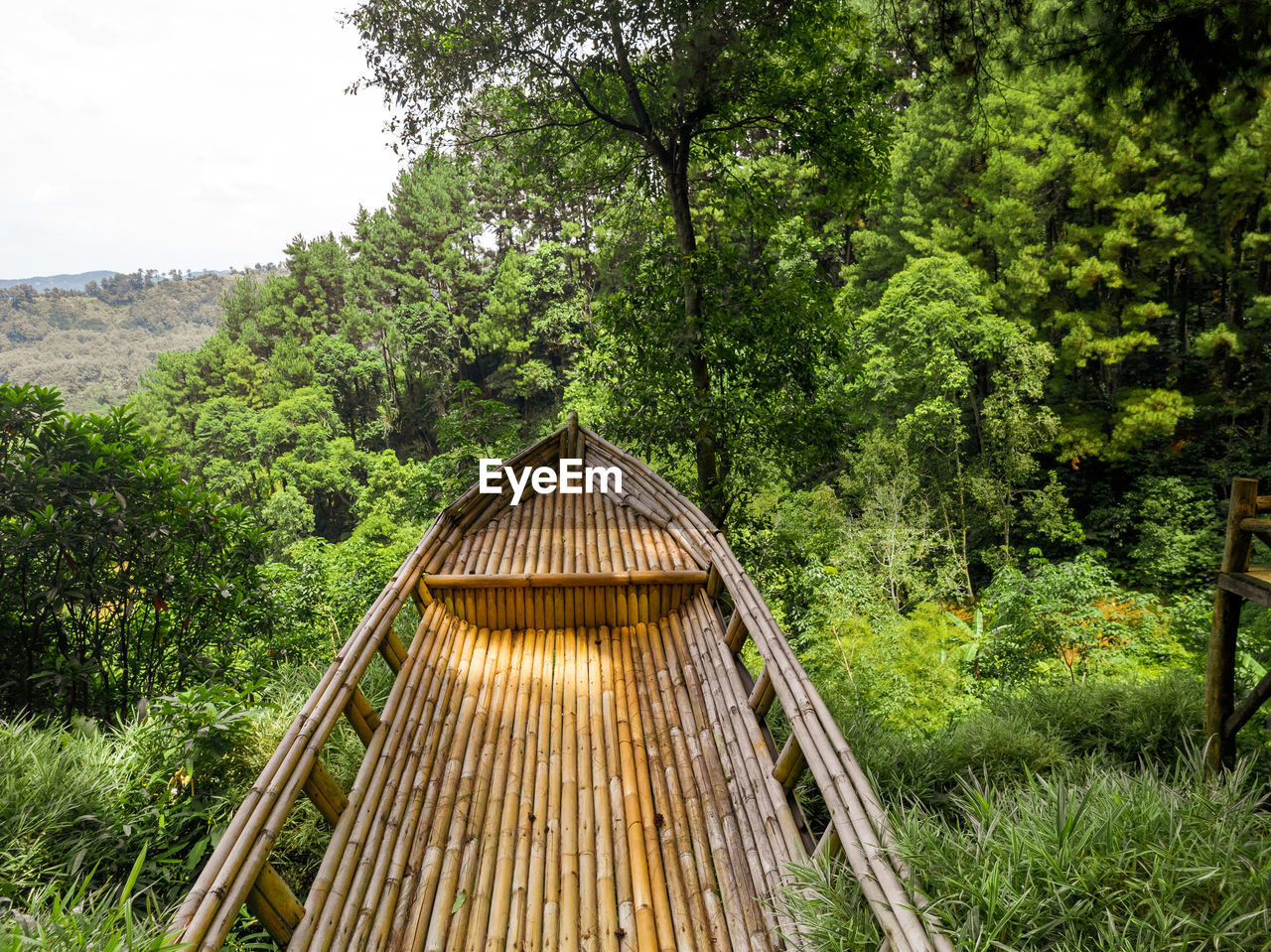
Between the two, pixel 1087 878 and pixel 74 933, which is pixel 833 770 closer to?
pixel 1087 878

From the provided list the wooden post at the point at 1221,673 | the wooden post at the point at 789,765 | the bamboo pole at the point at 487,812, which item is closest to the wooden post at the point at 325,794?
the bamboo pole at the point at 487,812

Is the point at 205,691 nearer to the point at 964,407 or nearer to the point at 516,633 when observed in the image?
the point at 516,633

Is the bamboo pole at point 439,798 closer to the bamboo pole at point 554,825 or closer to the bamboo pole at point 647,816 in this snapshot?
the bamboo pole at point 554,825

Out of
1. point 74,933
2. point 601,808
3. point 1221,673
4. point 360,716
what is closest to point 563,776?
point 601,808

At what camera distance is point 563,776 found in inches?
107

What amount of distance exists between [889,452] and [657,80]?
8.93 m

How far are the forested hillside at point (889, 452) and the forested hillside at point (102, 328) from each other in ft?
163

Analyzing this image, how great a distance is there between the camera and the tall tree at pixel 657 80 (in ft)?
14.5

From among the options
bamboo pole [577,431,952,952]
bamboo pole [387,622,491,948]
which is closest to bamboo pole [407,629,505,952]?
bamboo pole [387,622,491,948]

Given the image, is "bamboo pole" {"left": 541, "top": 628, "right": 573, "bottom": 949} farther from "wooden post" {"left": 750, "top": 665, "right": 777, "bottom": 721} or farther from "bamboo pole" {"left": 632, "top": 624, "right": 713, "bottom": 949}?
"wooden post" {"left": 750, "top": 665, "right": 777, "bottom": 721}

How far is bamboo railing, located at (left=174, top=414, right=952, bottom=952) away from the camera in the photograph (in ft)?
6.06

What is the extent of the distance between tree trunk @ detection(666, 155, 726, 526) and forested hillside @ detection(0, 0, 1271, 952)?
0.12 feet

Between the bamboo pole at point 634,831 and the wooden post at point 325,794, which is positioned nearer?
the bamboo pole at point 634,831

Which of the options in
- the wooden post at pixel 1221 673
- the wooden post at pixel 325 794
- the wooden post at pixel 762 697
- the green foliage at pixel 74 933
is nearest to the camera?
the green foliage at pixel 74 933
